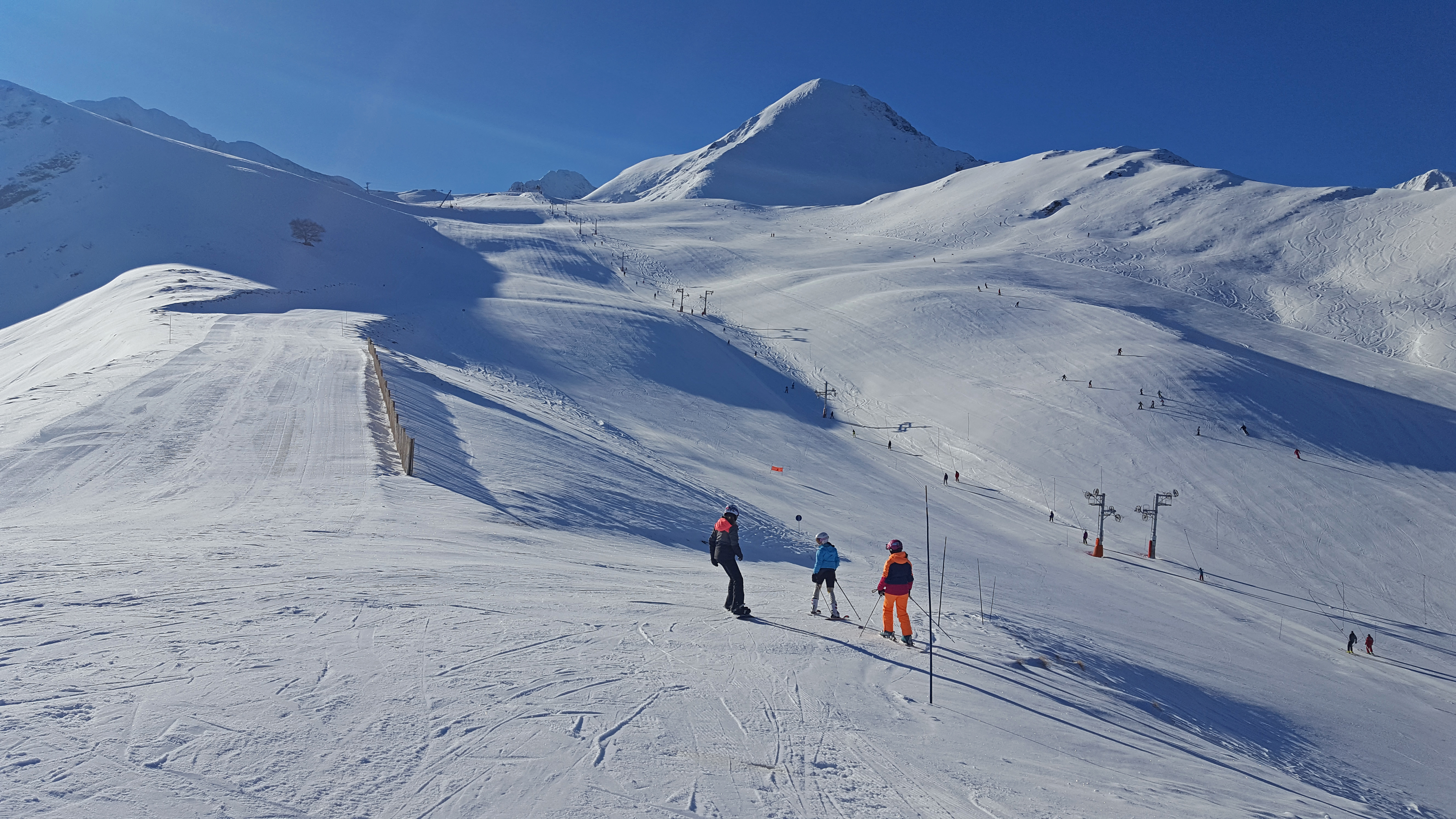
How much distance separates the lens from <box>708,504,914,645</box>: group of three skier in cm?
901

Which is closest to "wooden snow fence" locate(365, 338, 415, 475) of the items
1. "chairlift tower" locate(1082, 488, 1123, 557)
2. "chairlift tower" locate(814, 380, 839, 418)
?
"chairlift tower" locate(1082, 488, 1123, 557)

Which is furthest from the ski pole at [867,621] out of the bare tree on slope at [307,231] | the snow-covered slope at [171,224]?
the bare tree on slope at [307,231]

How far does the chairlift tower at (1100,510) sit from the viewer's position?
2547cm

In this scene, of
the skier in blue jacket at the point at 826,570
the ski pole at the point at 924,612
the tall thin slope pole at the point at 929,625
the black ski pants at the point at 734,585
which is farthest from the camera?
the skier in blue jacket at the point at 826,570

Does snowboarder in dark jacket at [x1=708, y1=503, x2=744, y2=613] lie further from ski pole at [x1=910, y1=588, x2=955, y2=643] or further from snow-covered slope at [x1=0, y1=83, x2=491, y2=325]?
snow-covered slope at [x1=0, y1=83, x2=491, y2=325]

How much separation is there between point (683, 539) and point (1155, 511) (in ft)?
61.2

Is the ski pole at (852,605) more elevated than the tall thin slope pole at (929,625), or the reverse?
the tall thin slope pole at (929,625)

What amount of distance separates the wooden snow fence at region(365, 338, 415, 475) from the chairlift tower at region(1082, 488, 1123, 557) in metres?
19.8

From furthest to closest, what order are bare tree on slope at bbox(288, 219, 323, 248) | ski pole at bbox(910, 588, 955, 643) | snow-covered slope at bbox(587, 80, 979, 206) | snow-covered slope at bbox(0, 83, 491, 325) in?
1. snow-covered slope at bbox(587, 80, 979, 206)
2. bare tree on slope at bbox(288, 219, 323, 248)
3. snow-covered slope at bbox(0, 83, 491, 325)
4. ski pole at bbox(910, 588, 955, 643)

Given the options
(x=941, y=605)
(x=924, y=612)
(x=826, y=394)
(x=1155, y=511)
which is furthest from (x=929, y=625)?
(x=826, y=394)

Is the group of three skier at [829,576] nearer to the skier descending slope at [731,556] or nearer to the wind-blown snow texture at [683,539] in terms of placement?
the skier descending slope at [731,556]

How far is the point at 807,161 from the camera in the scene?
497 ft

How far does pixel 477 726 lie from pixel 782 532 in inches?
488

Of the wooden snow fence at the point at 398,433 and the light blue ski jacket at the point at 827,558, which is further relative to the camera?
the wooden snow fence at the point at 398,433
